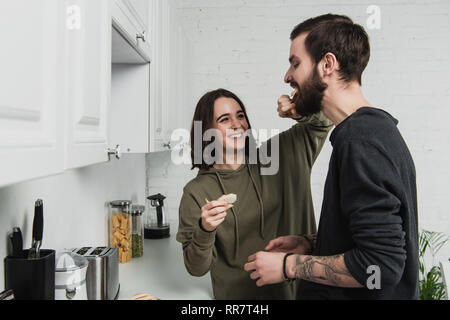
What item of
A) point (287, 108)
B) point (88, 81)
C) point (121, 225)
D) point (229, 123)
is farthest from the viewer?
point (121, 225)

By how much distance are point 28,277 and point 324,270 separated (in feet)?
2.43

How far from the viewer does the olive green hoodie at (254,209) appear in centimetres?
138

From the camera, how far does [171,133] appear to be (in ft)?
6.63

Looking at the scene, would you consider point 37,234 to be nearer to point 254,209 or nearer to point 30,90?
point 30,90

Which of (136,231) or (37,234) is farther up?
(37,234)

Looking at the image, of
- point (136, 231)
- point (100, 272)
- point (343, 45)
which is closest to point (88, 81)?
point (100, 272)

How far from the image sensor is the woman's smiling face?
4.98 feet

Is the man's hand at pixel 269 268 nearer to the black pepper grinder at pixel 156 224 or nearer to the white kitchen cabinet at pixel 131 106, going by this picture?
the white kitchen cabinet at pixel 131 106

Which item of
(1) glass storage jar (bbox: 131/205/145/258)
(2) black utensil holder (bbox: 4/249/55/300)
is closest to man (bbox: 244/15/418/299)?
(2) black utensil holder (bbox: 4/249/55/300)

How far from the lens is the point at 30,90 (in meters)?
0.52

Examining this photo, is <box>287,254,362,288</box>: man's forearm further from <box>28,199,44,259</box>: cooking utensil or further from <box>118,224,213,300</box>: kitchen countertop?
<box>28,199,44,259</box>: cooking utensil
